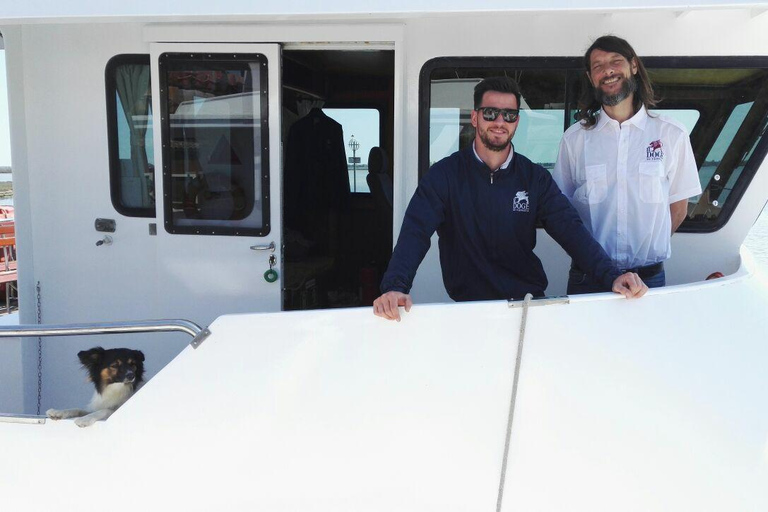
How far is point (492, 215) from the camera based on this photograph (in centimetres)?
226

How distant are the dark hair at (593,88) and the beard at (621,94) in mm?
48

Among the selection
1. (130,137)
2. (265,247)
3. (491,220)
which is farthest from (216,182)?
(491,220)

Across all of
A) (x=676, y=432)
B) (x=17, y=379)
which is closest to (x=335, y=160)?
(x=17, y=379)

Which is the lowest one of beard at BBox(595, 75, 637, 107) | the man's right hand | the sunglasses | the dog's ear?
the dog's ear

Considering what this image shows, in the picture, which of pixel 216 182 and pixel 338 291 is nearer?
pixel 216 182

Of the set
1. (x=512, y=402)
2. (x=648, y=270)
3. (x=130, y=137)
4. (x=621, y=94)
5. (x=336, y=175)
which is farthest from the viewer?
(x=336, y=175)

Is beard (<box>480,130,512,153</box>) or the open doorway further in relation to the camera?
the open doorway

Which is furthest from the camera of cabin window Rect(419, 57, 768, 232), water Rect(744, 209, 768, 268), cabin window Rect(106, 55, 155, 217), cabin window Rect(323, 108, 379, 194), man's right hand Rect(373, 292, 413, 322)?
cabin window Rect(323, 108, 379, 194)

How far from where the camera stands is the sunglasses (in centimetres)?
219

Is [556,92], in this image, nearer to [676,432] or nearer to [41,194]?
[676,432]

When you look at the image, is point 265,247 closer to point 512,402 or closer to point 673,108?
point 512,402

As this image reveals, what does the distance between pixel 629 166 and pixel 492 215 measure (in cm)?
54

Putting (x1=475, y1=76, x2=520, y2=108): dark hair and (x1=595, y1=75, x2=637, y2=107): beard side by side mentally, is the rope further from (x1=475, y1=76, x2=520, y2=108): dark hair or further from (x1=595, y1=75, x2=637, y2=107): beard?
(x1=595, y1=75, x2=637, y2=107): beard

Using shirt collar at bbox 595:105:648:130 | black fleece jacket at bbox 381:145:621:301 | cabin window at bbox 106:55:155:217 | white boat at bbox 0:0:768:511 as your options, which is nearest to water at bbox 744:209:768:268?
Result: white boat at bbox 0:0:768:511
